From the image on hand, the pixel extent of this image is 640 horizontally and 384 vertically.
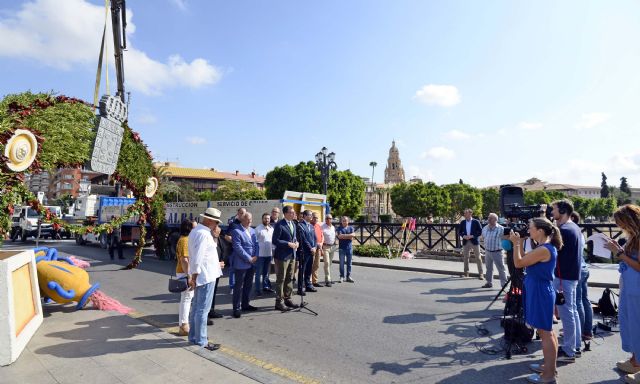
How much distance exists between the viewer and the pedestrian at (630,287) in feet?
12.1

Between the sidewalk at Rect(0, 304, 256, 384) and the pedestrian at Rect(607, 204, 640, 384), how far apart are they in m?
4.03

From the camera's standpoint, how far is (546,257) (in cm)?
359

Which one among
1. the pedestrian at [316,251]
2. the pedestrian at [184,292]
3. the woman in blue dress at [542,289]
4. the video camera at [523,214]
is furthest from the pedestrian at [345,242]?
the woman in blue dress at [542,289]

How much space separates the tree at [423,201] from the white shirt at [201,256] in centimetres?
5984

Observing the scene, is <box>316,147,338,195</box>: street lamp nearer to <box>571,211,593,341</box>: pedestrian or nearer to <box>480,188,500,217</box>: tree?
<box>571,211,593,341</box>: pedestrian

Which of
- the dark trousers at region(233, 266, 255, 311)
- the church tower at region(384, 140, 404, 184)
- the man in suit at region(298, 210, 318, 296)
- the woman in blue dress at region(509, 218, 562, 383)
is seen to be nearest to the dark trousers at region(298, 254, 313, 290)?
the man in suit at region(298, 210, 318, 296)

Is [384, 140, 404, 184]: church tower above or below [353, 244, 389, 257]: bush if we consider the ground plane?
above

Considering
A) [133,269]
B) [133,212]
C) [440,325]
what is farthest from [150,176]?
[440,325]

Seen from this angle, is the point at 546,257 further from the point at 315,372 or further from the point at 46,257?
the point at 46,257

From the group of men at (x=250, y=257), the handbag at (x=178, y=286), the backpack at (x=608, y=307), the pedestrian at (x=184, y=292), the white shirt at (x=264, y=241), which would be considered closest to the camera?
the group of men at (x=250, y=257)

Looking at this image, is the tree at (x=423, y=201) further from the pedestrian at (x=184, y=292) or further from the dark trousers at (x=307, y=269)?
the pedestrian at (x=184, y=292)

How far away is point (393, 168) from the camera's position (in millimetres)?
141625

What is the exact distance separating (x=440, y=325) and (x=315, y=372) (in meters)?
2.67

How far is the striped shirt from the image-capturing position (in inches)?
322
